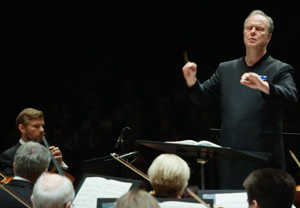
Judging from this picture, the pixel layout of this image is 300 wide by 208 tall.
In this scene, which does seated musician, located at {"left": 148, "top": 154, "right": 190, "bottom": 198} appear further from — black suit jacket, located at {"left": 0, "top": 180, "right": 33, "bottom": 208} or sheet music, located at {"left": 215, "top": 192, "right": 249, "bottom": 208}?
black suit jacket, located at {"left": 0, "top": 180, "right": 33, "bottom": 208}

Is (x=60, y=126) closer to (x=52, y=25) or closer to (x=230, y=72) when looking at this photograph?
(x=52, y=25)

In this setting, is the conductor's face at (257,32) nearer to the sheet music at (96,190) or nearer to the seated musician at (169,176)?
the seated musician at (169,176)

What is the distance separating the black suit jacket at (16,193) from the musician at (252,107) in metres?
1.18

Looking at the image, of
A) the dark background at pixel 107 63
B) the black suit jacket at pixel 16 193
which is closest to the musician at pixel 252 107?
the black suit jacket at pixel 16 193

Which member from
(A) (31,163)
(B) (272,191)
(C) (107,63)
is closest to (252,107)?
(B) (272,191)

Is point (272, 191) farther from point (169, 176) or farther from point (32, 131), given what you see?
point (32, 131)

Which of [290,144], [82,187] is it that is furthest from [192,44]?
[82,187]

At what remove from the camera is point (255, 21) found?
294cm

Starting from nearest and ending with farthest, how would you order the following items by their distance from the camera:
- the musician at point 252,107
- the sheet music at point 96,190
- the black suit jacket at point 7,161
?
the sheet music at point 96,190, the musician at point 252,107, the black suit jacket at point 7,161

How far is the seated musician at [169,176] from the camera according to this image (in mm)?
2438

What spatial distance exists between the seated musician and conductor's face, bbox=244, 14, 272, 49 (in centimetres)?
91

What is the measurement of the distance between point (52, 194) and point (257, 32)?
1560 millimetres

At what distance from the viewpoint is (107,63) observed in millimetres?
5816

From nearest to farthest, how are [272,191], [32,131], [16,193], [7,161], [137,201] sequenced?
[137,201] → [272,191] → [16,193] → [7,161] → [32,131]
